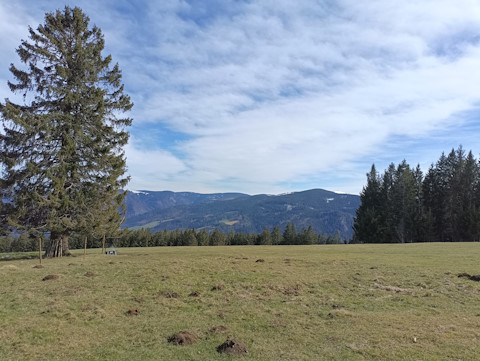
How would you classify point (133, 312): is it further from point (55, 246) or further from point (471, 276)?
point (55, 246)

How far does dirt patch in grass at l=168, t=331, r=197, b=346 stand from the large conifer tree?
63.4 feet

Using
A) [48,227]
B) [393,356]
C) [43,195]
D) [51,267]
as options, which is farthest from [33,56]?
[393,356]

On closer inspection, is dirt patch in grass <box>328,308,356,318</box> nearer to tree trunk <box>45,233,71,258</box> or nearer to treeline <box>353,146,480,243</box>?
tree trunk <box>45,233,71,258</box>

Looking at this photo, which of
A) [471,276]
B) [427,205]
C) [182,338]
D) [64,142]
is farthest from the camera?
[427,205]

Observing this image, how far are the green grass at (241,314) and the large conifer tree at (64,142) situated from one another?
7.65m

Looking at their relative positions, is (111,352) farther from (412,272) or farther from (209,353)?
(412,272)

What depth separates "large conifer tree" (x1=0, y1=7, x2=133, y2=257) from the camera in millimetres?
24812

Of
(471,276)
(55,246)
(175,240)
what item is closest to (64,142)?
(55,246)

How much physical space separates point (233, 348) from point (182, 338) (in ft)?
5.30

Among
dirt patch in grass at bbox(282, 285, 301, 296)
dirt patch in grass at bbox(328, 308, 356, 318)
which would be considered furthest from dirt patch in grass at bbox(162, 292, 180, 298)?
dirt patch in grass at bbox(328, 308, 356, 318)

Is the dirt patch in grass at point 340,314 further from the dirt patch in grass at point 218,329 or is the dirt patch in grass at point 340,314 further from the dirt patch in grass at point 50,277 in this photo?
the dirt patch in grass at point 50,277

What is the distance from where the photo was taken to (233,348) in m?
8.48

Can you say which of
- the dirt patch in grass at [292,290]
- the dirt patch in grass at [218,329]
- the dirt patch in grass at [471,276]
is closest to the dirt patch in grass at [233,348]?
the dirt patch in grass at [218,329]

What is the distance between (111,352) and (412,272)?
18.5m
